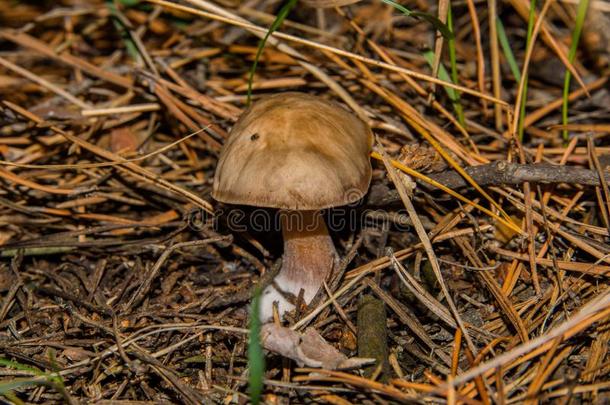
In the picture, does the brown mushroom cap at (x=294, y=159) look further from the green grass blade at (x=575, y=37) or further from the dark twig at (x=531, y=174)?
the green grass blade at (x=575, y=37)

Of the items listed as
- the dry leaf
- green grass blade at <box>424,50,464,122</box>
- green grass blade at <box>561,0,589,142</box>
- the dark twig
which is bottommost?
the dry leaf

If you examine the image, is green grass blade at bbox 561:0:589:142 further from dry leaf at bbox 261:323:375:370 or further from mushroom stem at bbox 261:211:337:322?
dry leaf at bbox 261:323:375:370

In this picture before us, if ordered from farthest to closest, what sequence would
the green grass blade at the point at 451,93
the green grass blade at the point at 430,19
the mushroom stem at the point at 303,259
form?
the green grass blade at the point at 451,93
the mushroom stem at the point at 303,259
the green grass blade at the point at 430,19

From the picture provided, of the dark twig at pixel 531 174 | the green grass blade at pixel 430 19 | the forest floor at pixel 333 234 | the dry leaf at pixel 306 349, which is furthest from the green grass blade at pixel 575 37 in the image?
the dry leaf at pixel 306 349

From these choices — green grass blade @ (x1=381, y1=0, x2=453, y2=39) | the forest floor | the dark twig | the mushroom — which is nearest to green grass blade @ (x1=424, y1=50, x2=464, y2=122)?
the forest floor

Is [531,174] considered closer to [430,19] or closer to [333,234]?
[430,19]

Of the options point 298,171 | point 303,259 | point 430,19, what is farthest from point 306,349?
point 430,19
